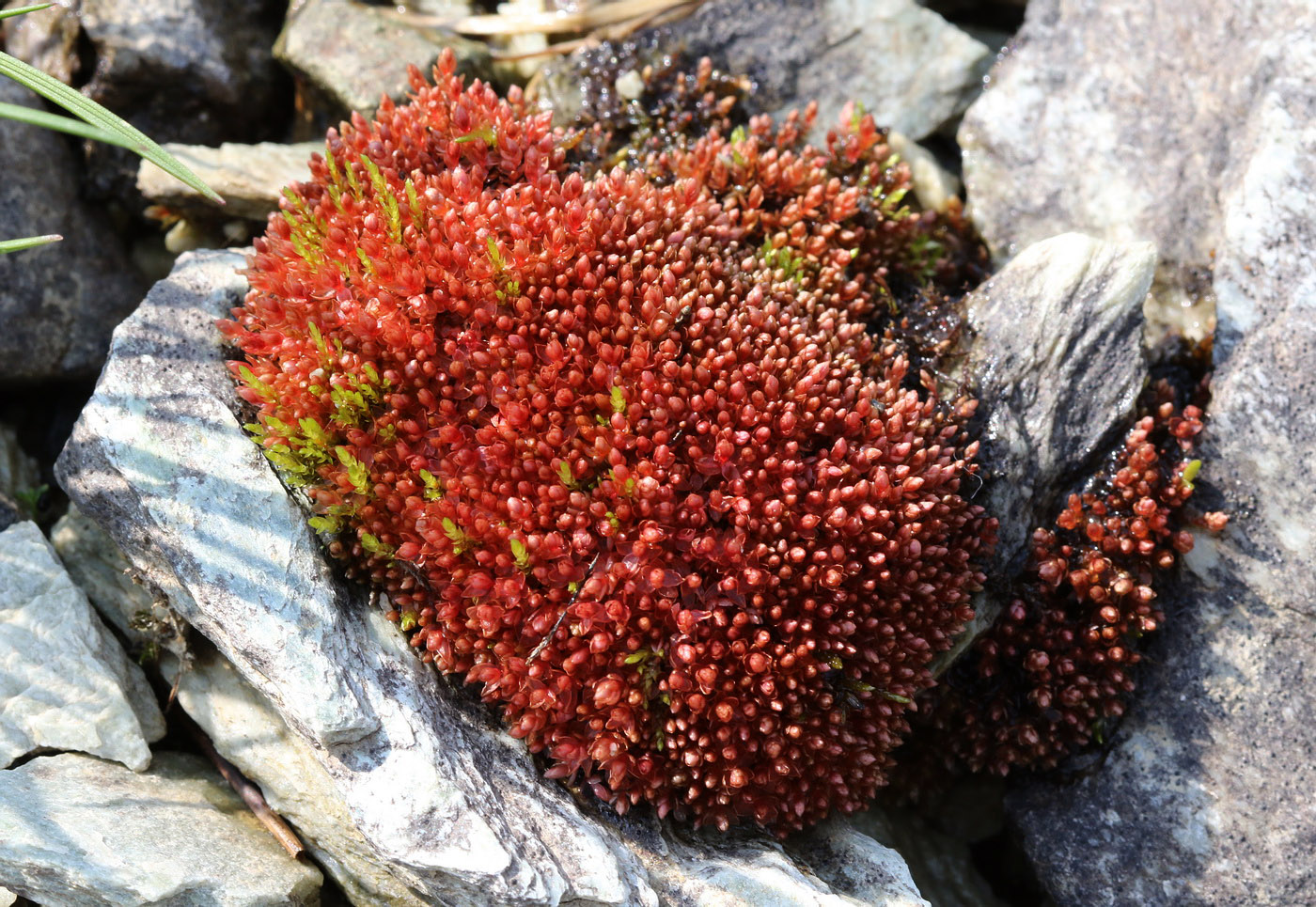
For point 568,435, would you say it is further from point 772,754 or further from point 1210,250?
point 1210,250

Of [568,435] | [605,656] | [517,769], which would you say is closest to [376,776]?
[517,769]

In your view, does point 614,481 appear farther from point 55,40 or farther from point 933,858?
point 55,40

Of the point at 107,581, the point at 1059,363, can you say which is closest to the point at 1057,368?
the point at 1059,363

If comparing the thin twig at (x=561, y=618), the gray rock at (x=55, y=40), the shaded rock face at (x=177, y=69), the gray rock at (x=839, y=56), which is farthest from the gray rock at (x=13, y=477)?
the gray rock at (x=839, y=56)

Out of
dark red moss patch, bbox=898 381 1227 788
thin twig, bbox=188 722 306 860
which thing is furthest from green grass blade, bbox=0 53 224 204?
dark red moss patch, bbox=898 381 1227 788

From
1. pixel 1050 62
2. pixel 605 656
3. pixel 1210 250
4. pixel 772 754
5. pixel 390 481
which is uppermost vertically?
pixel 1050 62

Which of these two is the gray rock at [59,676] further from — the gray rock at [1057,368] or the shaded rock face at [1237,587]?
the shaded rock face at [1237,587]
